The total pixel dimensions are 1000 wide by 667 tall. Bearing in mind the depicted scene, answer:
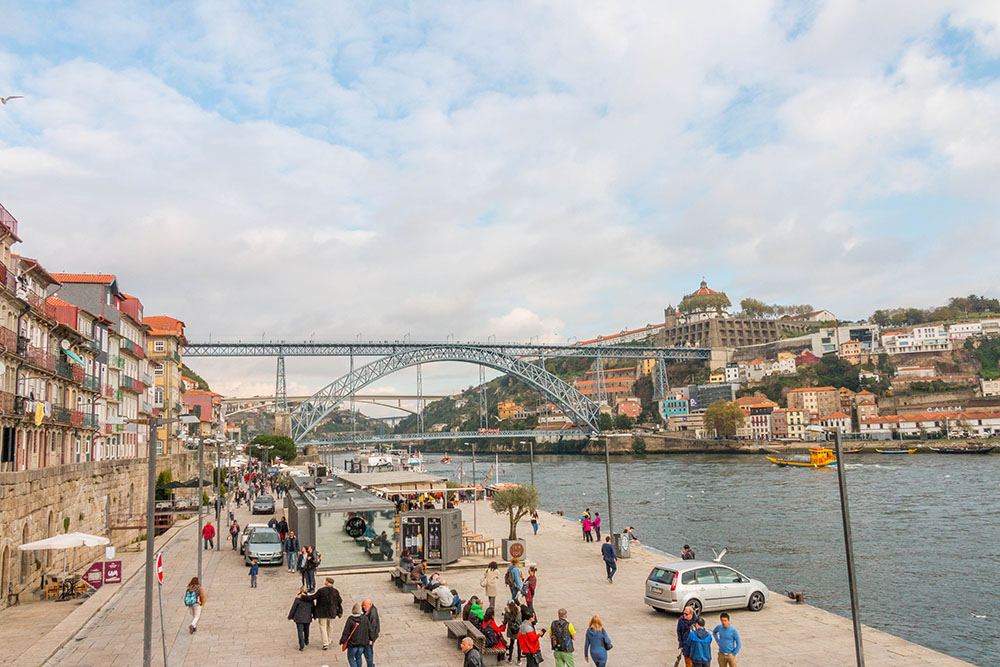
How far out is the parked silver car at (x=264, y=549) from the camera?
20297 millimetres

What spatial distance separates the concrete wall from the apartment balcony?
1.43 metres

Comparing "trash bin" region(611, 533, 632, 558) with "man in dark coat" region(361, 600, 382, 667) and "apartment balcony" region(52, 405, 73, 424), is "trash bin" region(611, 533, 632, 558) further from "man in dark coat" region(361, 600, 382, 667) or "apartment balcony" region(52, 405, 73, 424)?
"apartment balcony" region(52, 405, 73, 424)

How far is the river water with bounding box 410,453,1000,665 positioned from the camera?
18.5 m

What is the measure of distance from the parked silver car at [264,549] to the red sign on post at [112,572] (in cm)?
333

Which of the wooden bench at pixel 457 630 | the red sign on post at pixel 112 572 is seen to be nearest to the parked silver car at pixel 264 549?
the red sign on post at pixel 112 572

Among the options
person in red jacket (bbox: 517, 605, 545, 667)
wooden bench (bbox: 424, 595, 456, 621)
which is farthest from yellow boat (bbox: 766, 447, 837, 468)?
person in red jacket (bbox: 517, 605, 545, 667)

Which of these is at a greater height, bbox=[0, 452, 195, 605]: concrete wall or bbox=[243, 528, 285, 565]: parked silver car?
bbox=[0, 452, 195, 605]: concrete wall

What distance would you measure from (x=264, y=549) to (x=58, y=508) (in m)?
5.18

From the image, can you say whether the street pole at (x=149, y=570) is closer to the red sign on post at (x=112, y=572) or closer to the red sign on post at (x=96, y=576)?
the red sign on post at (x=96, y=576)

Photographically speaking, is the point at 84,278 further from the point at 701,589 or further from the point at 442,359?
the point at 442,359

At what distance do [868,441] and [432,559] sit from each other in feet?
332

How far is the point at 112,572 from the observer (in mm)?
17734

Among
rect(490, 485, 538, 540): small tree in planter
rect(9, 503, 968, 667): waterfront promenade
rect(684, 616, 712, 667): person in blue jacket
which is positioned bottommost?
rect(9, 503, 968, 667): waterfront promenade

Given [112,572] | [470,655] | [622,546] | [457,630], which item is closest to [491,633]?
[457,630]
